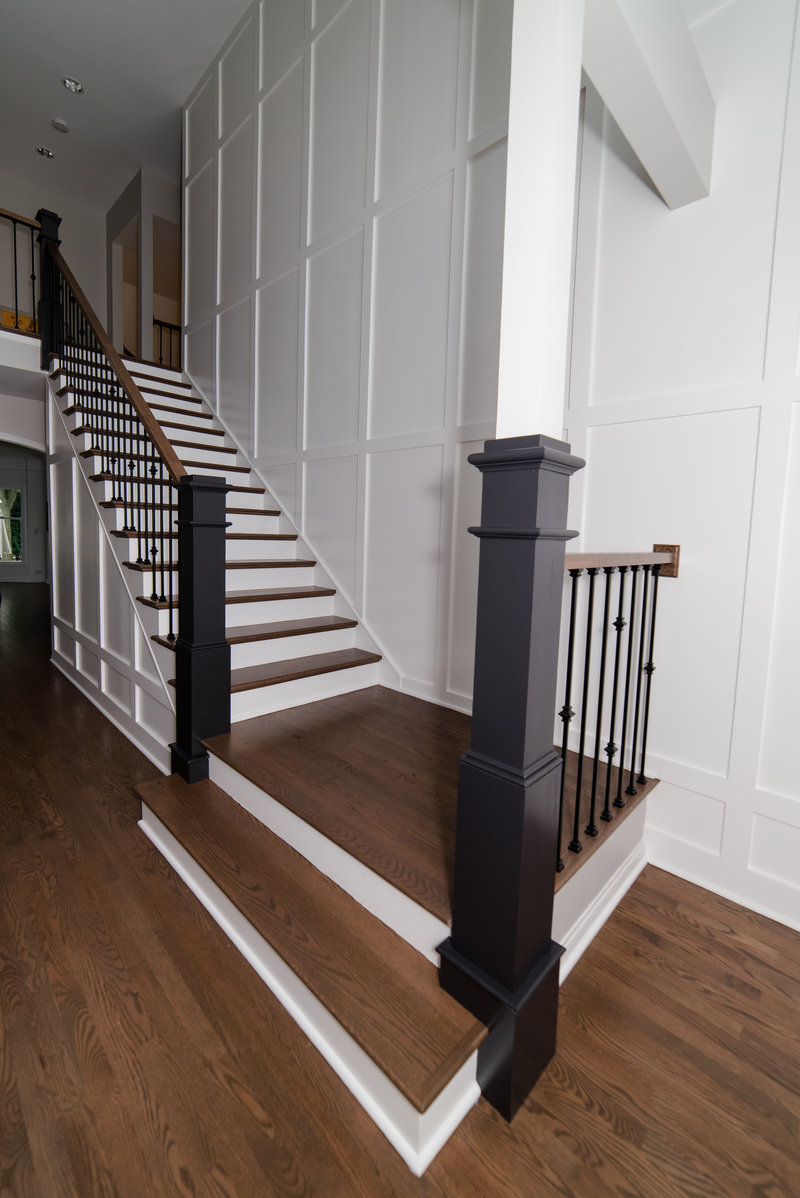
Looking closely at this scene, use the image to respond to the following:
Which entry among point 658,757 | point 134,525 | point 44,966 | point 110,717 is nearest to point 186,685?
point 44,966

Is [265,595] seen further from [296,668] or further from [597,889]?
[597,889]

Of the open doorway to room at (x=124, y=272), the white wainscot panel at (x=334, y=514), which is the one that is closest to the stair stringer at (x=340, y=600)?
the white wainscot panel at (x=334, y=514)

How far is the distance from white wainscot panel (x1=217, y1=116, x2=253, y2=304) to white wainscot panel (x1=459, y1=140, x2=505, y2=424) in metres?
2.22

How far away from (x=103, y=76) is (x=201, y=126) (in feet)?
3.23

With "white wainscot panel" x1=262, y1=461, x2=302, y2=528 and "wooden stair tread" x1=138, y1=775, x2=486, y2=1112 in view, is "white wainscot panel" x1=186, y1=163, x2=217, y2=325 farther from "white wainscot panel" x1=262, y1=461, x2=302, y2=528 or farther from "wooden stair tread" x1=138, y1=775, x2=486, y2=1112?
"wooden stair tread" x1=138, y1=775, x2=486, y2=1112

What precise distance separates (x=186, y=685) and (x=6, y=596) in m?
8.92

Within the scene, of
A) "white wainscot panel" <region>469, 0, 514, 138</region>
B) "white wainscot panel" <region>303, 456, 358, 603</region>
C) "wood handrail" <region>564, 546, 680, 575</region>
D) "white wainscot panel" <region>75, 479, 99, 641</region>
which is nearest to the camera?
"wood handrail" <region>564, 546, 680, 575</region>

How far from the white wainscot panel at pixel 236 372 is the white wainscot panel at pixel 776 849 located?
3.77 m

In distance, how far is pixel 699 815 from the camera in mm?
1976

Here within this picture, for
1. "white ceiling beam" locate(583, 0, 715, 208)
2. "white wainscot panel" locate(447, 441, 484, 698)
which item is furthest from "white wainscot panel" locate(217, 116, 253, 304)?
"white ceiling beam" locate(583, 0, 715, 208)

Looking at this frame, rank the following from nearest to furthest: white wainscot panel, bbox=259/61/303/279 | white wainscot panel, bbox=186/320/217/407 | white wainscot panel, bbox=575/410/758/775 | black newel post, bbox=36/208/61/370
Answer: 1. white wainscot panel, bbox=575/410/758/775
2. white wainscot panel, bbox=259/61/303/279
3. black newel post, bbox=36/208/61/370
4. white wainscot panel, bbox=186/320/217/407

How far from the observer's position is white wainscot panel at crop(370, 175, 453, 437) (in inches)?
105

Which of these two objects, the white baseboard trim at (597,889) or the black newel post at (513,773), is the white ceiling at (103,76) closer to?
the black newel post at (513,773)

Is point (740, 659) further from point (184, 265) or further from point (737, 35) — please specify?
point (184, 265)
